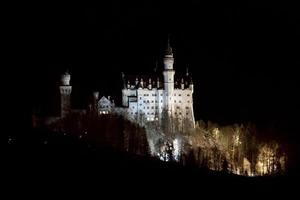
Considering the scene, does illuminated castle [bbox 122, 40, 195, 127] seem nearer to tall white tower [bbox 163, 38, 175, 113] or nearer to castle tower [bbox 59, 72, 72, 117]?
tall white tower [bbox 163, 38, 175, 113]

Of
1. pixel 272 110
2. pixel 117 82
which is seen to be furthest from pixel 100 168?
pixel 272 110

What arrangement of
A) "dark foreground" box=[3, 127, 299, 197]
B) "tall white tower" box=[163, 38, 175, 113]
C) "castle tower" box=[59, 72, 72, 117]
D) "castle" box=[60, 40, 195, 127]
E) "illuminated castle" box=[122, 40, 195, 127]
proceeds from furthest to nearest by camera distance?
"tall white tower" box=[163, 38, 175, 113], "illuminated castle" box=[122, 40, 195, 127], "castle" box=[60, 40, 195, 127], "castle tower" box=[59, 72, 72, 117], "dark foreground" box=[3, 127, 299, 197]

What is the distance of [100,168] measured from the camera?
5169cm

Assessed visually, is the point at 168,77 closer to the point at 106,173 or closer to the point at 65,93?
the point at 65,93

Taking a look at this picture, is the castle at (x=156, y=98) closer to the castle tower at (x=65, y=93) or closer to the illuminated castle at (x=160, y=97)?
the illuminated castle at (x=160, y=97)

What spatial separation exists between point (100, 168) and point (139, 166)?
2775 mm

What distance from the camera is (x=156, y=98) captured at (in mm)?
72750

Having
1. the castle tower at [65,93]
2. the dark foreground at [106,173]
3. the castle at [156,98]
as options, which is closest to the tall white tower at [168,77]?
the castle at [156,98]

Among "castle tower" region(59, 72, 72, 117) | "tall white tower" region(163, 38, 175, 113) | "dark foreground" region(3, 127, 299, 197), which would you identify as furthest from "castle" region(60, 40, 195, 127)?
"dark foreground" region(3, 127, 299, 197)

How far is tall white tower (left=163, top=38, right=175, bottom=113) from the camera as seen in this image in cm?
7244

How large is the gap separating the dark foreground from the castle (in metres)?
14.1

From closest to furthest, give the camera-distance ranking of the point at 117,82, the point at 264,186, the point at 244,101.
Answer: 1. the point at 264,186
2. the point at 117,82
3. the point at 244,101

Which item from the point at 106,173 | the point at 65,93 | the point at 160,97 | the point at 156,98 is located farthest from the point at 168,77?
the point at 106,173

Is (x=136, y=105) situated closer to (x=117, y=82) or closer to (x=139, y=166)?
(x=117, y=82)
